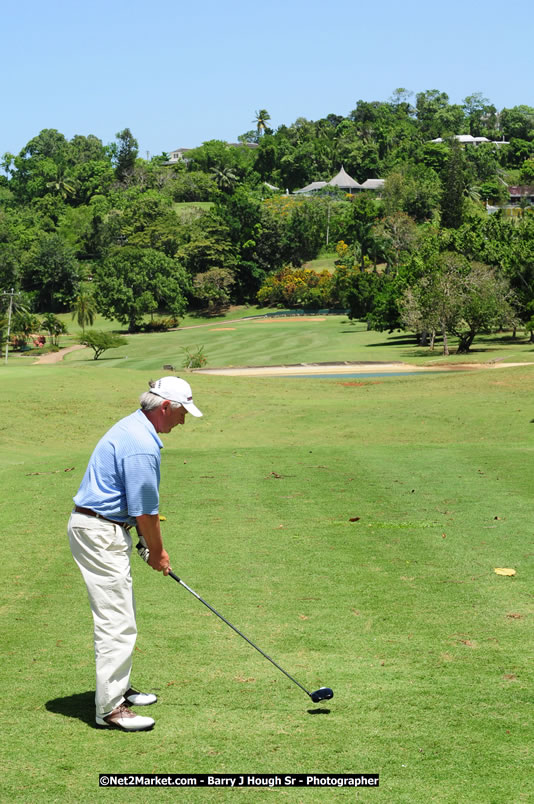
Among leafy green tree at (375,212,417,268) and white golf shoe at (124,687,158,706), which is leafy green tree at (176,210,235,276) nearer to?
leafy green tree at (375,212,417,268)

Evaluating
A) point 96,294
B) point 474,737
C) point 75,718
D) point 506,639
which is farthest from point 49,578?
point 96,294

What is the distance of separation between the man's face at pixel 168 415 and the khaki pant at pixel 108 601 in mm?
864

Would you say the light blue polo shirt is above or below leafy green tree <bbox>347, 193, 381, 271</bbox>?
below

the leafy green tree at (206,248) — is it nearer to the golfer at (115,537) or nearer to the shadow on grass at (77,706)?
the shadow on grass at (77,706)

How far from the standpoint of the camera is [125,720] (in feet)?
22.4

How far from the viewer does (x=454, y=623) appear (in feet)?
30.0

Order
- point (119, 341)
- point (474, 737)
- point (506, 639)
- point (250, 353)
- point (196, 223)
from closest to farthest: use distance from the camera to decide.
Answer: point (474, 737) < point (506, 639) < point (250, 353) < point (119, 341) < point (196, 223)

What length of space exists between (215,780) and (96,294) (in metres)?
116

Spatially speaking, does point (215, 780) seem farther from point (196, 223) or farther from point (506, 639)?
point (196, 223)

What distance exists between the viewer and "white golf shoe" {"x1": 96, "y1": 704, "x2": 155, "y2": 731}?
6777mm

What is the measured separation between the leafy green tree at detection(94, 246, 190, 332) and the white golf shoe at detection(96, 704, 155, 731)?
111 m

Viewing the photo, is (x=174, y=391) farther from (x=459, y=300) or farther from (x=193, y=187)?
(x=193, y=187)

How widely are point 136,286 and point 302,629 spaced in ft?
368

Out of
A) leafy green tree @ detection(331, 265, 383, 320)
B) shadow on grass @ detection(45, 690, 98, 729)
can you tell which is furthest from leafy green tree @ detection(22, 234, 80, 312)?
shadow on grass @ detection(45, 690, 98, 729)
